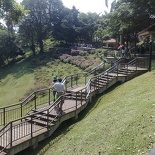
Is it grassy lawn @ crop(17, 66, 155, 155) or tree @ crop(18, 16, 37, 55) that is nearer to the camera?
grassy lawn @ crop(17, 66, 155, 155)

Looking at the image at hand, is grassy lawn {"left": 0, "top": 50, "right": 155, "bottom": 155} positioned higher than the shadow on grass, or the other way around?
grassy lawn {"left": 0, "top": 50, "right": 155, "bottom": 155}

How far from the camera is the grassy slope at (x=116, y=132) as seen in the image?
25.4 ft

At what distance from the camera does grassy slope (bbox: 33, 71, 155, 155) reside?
7.74 m

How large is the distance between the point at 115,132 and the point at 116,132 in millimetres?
55

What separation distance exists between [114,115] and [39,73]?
30.6 meters

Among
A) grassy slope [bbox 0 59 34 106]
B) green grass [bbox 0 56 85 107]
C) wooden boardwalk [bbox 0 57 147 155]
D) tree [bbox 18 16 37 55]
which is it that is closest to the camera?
wooden boardwalk [bbox 0 57 147 155]

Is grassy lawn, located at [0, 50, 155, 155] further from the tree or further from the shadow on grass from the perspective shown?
the tree

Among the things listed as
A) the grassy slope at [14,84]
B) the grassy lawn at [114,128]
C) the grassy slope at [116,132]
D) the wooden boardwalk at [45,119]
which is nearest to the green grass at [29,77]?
the grassy slope at [14,84]

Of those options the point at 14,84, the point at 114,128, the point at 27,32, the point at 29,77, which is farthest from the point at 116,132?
the point at 27,32

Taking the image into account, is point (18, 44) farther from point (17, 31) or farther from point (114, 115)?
point (114, 115)

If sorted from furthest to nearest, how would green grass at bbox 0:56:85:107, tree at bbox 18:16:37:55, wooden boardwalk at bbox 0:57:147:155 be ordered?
tree at bbox 18:16:37:55
green grass at bbox 0:56:85:107
wooden boardwalk at bbox 0:57:147:155

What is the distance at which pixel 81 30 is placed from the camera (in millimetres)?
63906

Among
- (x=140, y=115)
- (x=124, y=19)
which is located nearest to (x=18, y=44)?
(x=124, y=19)

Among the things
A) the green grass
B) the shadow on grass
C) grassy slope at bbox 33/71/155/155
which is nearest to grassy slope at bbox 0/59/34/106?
the green grass
